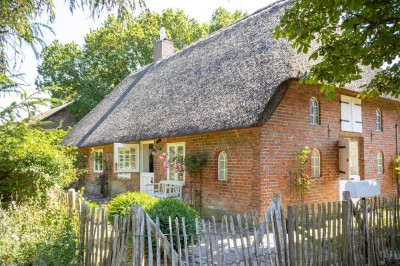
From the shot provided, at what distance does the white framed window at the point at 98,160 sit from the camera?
674 inches

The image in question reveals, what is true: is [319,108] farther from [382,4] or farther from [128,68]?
[128,68]

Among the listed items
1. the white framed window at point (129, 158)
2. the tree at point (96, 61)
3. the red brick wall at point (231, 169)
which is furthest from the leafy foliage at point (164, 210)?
the tree at point (96, 61)

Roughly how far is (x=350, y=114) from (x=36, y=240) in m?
10.4

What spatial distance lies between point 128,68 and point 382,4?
25.4m

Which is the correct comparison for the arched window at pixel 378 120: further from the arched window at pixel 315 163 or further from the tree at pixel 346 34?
the tree at pixel 346 34

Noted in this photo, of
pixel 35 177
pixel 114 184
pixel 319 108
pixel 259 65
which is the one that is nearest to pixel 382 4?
pixel 259 65

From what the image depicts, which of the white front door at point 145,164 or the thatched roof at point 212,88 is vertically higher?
the thatched roof at point 212,88

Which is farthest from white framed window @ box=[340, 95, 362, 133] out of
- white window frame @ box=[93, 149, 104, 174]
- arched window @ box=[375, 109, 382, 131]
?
white window frame @ box=[93, 149, 104, 174]

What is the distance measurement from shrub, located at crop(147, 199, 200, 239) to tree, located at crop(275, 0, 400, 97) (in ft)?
12.0

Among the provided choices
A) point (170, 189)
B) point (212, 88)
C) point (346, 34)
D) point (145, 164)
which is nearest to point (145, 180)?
point (145, 164)

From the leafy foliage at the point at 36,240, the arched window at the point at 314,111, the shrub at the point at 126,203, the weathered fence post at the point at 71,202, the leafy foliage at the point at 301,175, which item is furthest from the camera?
the arched window at the point at 314,111

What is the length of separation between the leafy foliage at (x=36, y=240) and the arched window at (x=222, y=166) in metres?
4.79

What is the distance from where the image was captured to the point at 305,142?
10102 millimetres

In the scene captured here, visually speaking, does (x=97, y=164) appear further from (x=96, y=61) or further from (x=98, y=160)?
(x=96, y=61)
